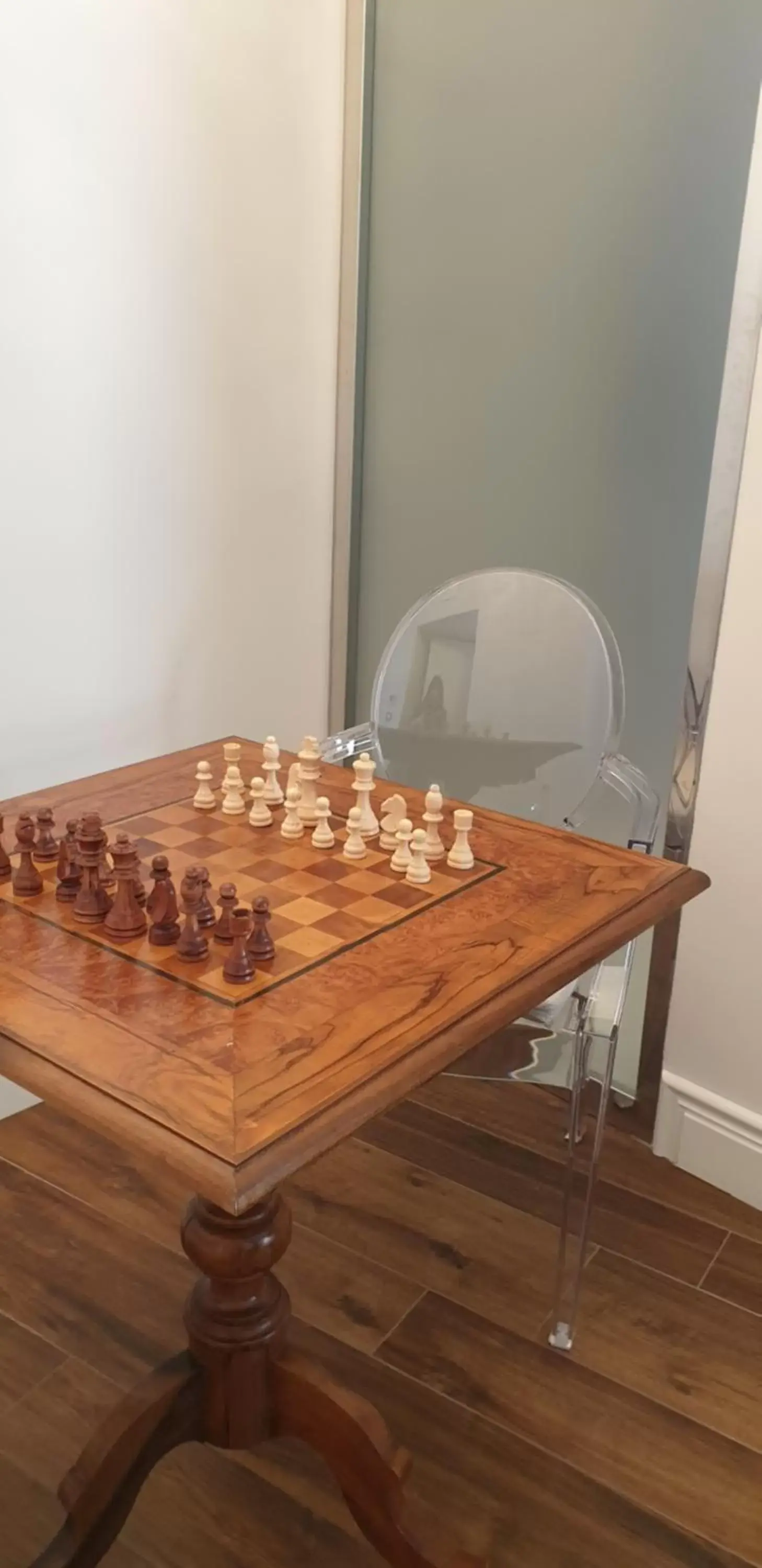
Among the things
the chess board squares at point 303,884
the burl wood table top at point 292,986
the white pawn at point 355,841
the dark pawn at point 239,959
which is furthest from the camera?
the white pawn at point 355,841

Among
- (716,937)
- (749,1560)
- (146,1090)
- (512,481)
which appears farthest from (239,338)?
(749,1560)

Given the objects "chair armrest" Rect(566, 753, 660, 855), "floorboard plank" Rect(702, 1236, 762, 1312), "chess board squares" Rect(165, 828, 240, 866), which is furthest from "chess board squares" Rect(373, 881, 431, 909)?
"floorboard plank" Rect(702, 1236, 762, 1312)

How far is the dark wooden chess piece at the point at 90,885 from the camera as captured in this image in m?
1.26

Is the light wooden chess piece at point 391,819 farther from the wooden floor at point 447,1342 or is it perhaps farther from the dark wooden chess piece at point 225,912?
the wooden floor at point 447,1342

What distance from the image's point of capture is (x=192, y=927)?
119cm

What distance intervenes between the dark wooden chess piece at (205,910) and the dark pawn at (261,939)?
0.20ft

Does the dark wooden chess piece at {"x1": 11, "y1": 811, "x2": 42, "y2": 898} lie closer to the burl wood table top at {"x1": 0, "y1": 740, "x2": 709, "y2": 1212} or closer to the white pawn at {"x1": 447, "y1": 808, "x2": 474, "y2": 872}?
the burl wood table top at {"x1": 0, "y1": 740, "x2": 709, "y2": 1212}

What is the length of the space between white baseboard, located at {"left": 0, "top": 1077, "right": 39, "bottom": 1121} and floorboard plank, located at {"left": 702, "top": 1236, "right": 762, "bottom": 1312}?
1217 millimetres

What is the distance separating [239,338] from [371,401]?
358 millimetres

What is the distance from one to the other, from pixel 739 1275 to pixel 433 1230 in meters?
0.48

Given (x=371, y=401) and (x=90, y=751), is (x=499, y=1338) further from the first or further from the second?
(x=371, y=401)

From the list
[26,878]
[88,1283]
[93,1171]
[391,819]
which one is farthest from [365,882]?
[93,1171]

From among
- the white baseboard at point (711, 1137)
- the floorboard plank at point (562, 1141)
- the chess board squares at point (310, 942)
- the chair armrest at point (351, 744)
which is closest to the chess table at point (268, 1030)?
the chess board squares at point (310, 942)

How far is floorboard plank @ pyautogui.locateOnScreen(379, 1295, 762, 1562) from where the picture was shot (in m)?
1.49
